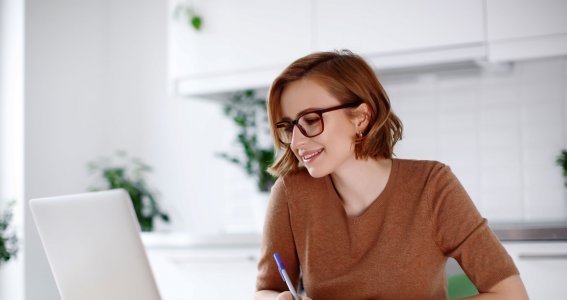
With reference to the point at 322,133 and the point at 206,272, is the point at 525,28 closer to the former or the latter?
the point at 322,133

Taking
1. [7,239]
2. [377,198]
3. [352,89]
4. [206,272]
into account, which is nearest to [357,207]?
[377,198]

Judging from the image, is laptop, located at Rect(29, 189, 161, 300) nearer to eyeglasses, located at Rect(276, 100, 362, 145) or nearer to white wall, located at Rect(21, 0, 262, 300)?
eyeglasses, located at Rect(276, 100, 362, 145)

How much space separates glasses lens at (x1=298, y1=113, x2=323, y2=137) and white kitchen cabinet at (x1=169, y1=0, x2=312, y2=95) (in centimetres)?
147

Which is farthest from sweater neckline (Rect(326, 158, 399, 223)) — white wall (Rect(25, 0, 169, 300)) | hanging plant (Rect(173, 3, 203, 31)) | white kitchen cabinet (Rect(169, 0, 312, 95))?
white wall (Rect(25, 0, 169, 300))

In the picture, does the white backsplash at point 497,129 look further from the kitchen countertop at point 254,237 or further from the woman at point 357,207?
the woman at point 357,207

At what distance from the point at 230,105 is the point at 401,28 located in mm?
1115

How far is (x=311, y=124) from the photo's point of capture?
138cm

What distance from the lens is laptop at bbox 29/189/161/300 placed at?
129cm

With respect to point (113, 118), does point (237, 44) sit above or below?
above

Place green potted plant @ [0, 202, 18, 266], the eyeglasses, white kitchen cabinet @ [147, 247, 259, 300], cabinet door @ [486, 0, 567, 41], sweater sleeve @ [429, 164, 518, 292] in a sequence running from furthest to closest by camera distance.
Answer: green potted plant @ [0, 202, 18, 266], white kitchen cabinet @ [147, 247, 259, 300], cabinet door @ [486, 0, 567, 41], the eyeglasses, sweater sleeve @ [429, 164, 518, 292]

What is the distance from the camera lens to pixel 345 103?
1.38m

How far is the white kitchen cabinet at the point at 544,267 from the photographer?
2199 millimetres

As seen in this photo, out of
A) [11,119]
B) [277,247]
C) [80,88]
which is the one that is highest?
[80,88]

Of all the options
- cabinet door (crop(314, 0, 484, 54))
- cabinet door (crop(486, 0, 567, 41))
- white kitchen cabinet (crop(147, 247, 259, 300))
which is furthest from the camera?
white kitchen cabinet (crop(147, 247, 259, 300))
